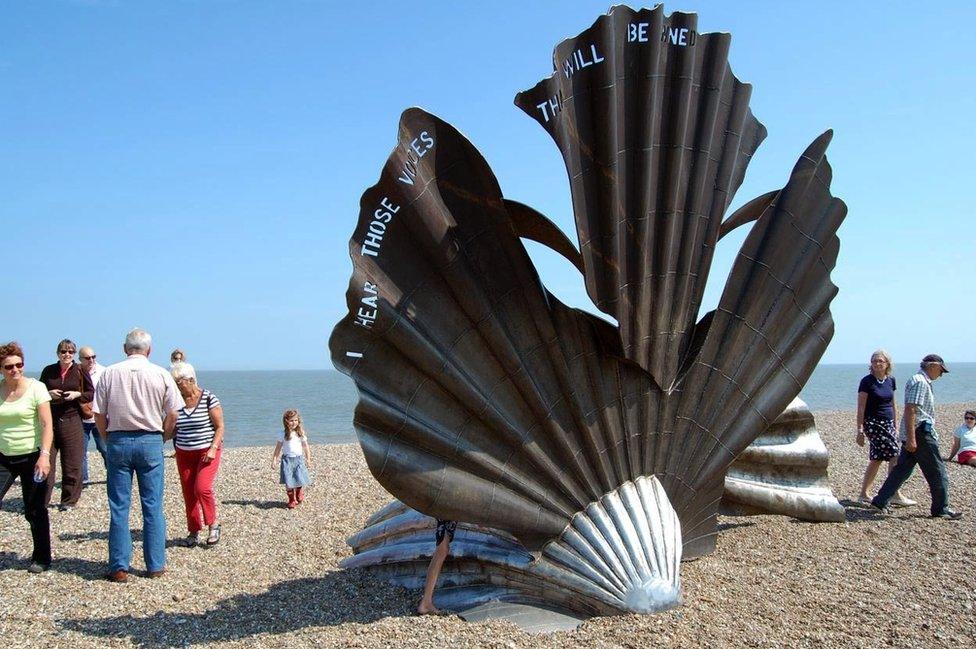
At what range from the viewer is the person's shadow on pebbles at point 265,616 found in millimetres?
4711

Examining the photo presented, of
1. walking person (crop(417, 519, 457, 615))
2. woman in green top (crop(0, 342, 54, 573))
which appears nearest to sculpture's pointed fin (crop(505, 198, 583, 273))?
walking person (crop(417, 519, 457, 615))

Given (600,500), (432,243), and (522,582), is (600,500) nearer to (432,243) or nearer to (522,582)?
(522,582)

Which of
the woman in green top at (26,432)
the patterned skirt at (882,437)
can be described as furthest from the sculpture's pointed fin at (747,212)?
the woman in green top at (26,432)

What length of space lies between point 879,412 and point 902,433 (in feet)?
1.07

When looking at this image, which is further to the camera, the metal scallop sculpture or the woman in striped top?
the woman in striped top

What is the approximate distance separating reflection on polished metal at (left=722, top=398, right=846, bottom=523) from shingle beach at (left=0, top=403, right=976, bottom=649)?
289 millimetres

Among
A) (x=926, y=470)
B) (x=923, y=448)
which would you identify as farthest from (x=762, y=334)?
(x=926, y=470)

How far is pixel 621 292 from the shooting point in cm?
507

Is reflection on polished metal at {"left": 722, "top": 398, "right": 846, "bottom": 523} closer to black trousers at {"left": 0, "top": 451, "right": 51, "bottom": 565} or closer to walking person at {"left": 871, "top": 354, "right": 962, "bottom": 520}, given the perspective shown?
walking person at {"left": 871, "top": 354, "right": 962, "bottom": 520}

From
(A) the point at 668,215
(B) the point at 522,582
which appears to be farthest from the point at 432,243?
(B) the point at 522,582

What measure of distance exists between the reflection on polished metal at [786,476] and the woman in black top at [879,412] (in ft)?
5.18

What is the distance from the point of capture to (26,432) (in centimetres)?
599

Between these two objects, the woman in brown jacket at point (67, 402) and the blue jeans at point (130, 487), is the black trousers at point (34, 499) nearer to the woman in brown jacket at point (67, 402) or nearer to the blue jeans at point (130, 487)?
the blue jeans at point (130, 487)

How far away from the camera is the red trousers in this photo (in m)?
7.02
